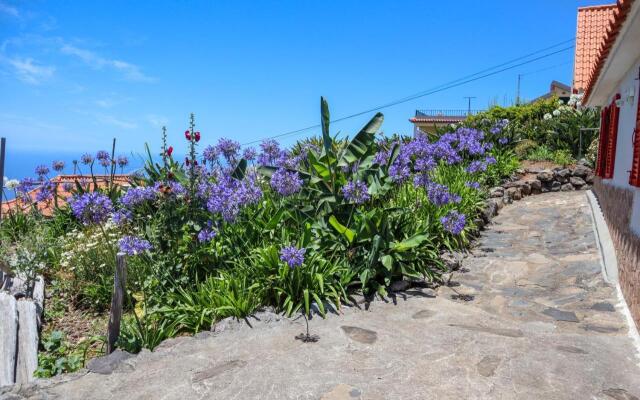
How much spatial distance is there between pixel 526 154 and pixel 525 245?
305 inches

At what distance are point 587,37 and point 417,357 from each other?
16.0 metres

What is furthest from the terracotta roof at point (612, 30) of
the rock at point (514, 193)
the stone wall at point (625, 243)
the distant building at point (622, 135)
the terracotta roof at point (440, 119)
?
the terracotta roof at point (440, 119)

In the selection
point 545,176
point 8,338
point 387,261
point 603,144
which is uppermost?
point 603,144

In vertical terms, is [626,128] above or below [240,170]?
above

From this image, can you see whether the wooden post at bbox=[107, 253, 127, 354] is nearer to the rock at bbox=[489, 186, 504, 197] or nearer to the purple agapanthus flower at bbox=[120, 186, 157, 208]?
the purple agapanthus flower at bbox=[120, 186, 157, 208]

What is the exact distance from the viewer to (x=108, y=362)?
4176 millimetres

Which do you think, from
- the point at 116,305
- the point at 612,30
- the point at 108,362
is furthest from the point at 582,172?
the point at 108,362

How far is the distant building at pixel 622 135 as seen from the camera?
535 cm

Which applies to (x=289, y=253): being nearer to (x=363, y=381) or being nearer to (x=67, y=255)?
(x=363, y=381)

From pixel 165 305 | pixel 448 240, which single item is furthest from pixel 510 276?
pixel 165 305

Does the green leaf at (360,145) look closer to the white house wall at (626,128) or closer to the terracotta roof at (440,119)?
the white house wall at (626,128)

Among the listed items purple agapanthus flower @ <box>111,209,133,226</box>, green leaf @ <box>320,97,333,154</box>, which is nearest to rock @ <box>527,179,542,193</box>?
green leaf @ <box>320,97,333,154</box>

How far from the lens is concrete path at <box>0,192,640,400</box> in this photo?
3518 millimetres

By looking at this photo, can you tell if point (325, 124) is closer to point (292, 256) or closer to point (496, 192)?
point (292, 256)
